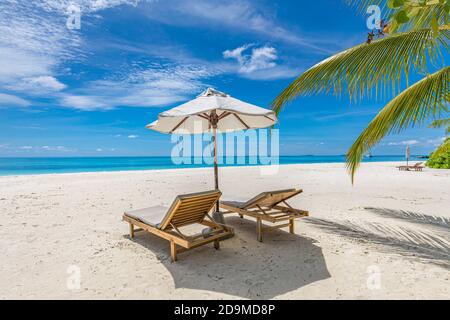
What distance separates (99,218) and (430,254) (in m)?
5.51

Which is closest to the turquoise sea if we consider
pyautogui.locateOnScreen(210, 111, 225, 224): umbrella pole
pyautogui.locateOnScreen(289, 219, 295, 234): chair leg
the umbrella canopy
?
the umbrella canopy

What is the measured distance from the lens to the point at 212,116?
4.48m

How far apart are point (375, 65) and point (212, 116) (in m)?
2.49

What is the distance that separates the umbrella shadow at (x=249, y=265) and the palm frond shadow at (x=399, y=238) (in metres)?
0.88

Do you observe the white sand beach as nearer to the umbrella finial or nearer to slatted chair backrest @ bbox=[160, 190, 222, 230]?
slatted chair backrest @ bbox=[160, 190, 222, 230]

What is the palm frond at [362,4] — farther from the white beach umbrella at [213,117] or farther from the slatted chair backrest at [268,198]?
the slatted chair backrest at [268,198]

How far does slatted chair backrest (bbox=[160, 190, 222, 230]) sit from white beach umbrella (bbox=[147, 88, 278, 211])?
77cm

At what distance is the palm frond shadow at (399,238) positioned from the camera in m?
3.37

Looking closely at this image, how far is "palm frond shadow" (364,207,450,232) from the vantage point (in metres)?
4.70

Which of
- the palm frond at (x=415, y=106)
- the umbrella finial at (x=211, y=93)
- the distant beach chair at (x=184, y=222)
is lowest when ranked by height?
the distant beach chair at (x=184, y=222)

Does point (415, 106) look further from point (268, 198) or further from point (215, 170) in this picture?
point (215, 170)

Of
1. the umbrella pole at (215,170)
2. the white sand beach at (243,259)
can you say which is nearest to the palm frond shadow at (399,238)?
the white sand beach at (243,259)

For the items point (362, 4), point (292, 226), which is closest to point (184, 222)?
point (292, 226)
